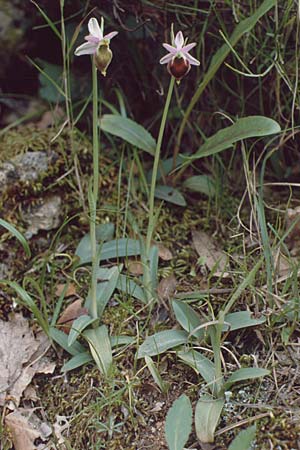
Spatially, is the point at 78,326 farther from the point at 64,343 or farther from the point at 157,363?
the point at 157,363

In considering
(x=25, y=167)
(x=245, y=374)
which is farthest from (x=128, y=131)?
(x=245, y=374)

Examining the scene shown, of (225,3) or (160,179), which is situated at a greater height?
(225,3)

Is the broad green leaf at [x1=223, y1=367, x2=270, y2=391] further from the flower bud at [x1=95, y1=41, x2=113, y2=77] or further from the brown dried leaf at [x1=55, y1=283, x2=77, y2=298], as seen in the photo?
the flower bud at [x1=95, y1=41, x2=113, y2=77]

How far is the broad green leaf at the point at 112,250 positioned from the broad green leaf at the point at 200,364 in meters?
0.40

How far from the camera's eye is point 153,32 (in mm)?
2172

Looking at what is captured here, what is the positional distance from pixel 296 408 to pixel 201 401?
0.21 metres

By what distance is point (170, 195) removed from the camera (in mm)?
2127

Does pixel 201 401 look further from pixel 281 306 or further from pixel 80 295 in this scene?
pixel 80 295

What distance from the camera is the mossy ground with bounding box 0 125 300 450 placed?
59.4 inches

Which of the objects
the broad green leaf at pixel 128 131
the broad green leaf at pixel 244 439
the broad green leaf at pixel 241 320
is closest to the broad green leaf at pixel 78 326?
Answer: the broad green leaf at pixel 241 320

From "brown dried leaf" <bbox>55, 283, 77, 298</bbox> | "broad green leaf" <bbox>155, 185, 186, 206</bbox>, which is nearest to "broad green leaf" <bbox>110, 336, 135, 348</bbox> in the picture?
"brown dried leaf" <bbox>55, 283, 77, 298</bbox>

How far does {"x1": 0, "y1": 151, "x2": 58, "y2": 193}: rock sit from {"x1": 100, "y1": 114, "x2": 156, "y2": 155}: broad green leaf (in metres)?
0.21

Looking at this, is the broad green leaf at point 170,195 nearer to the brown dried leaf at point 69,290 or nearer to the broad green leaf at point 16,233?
the brown dried leaf at point 69,290

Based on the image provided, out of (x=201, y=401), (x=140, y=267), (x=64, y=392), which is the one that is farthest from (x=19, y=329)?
(x=201, y=401)
